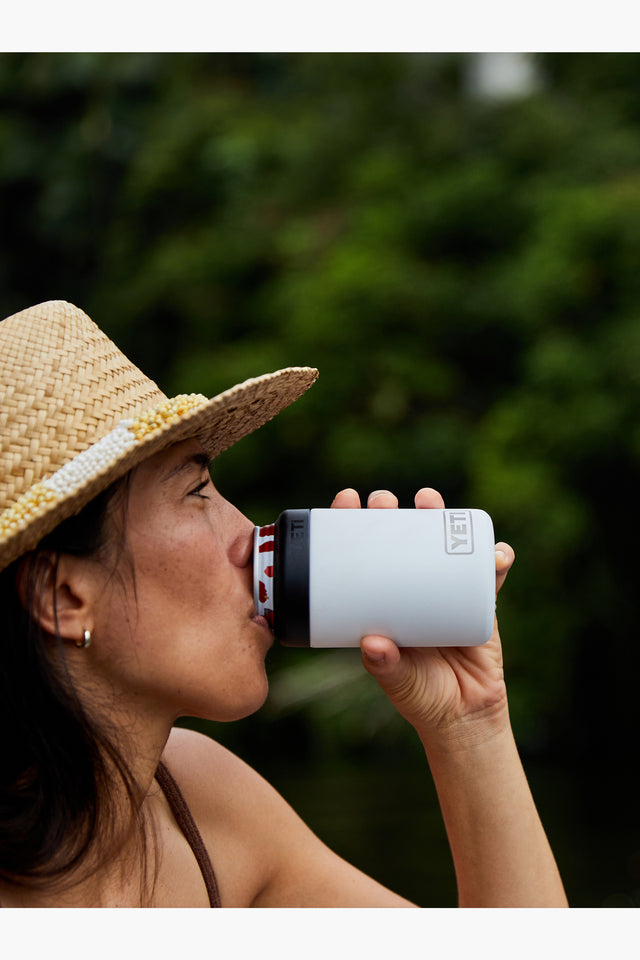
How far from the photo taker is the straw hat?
1050 millimetres

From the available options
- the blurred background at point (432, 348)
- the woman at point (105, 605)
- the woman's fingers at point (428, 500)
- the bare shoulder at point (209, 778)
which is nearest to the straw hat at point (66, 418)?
the woman at point (105, 605)

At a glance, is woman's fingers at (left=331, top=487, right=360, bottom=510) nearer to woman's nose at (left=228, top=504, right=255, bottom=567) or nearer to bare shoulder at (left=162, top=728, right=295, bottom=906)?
woman's nose at (left=228, top=504, right=255, bottom=567)

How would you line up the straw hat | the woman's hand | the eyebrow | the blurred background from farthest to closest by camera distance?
the blurred background, the woman's hand, the eyebrow, the straw hat

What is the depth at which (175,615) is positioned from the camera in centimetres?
115

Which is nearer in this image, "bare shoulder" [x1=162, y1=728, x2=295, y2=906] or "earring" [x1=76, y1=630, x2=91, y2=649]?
"earring" [x1=76, y1=630, x2=91, y2=649]

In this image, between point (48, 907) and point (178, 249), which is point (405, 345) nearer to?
point (178, 249)

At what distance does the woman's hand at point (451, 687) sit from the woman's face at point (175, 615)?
0.63 feet

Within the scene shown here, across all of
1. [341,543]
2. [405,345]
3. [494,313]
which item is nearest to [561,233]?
[494,313]

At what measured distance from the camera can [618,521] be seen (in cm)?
663

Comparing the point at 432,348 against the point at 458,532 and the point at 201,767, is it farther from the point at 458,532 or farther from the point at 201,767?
the point at 458,532

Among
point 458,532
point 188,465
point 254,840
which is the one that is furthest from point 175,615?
point 254,840

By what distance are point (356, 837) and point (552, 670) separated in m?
1.60

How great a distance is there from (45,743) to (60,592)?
173mm

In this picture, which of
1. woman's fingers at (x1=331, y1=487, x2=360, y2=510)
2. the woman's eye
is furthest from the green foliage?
the woman's eye
